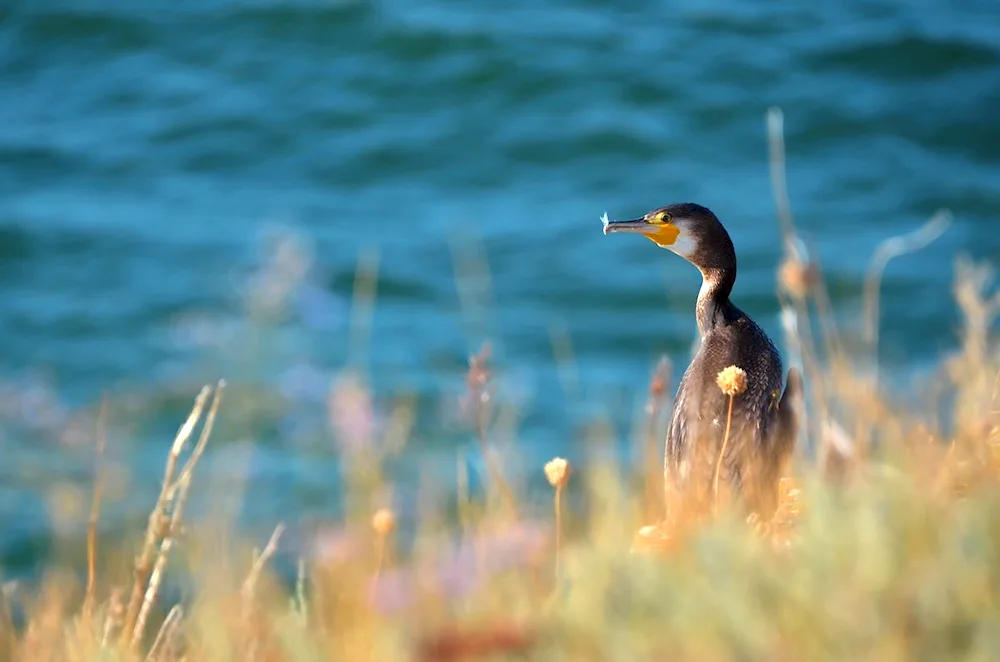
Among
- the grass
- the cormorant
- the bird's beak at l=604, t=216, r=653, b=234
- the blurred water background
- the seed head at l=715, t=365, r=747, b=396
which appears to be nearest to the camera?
the grass

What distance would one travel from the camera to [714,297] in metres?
5.55

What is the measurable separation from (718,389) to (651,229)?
780 mm

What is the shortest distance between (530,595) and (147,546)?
1.19 m

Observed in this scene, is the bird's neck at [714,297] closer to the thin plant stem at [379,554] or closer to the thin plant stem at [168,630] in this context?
the thin plant stem at [379,554]

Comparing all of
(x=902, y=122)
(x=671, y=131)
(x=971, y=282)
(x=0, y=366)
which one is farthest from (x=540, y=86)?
(x=971, y=282)

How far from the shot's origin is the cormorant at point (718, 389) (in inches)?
185

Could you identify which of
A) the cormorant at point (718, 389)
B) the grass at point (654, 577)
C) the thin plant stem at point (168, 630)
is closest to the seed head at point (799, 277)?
the grass at point (654, 577)

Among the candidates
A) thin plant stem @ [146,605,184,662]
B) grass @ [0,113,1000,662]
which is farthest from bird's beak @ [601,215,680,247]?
thin plant stem @ [146,605,184,662]

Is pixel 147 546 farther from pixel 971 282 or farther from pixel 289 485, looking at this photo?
pixel 289 485

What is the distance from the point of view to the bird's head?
550 cm

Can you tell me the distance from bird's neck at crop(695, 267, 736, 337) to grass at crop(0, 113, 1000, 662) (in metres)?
1.57

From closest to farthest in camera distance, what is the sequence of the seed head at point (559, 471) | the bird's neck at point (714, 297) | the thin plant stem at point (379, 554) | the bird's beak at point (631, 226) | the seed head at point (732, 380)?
1. the thin plant stem at point (379, 554)
2. the seed head at point (559, 471)
3. the seed head at point (732, 380)
4. the bird's beak at point (631, 226)
5. the bird's neck at point (714, 297)

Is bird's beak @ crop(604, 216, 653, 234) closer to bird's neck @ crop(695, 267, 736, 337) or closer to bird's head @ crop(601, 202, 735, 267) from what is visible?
bird's head @ crop(601, 202, 735, 267)

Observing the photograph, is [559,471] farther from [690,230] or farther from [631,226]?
[690,230]
